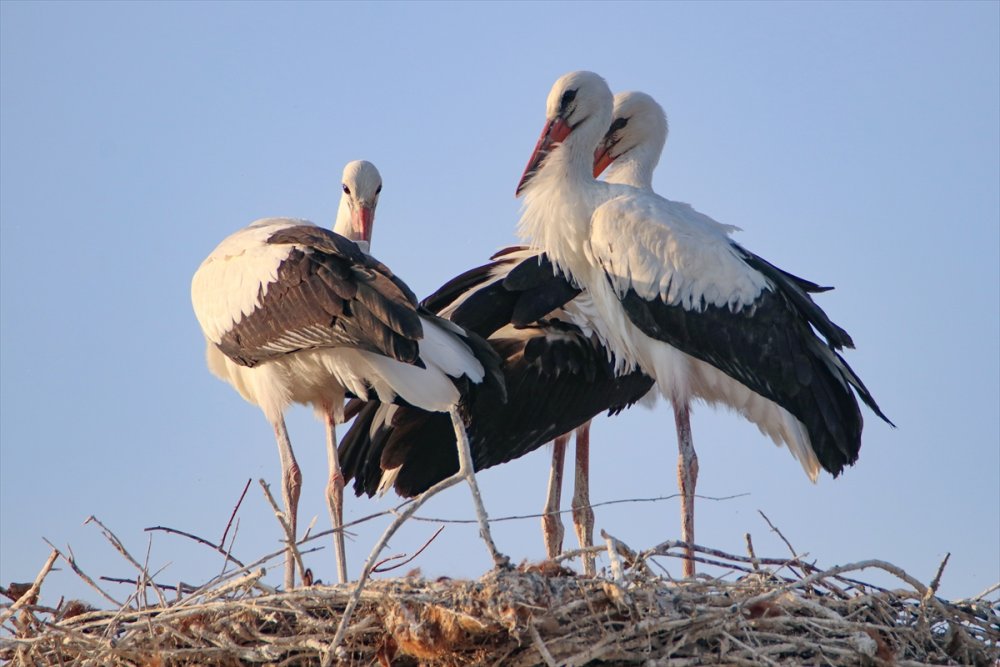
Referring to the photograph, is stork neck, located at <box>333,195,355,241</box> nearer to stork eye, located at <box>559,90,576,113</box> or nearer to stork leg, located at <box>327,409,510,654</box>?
stork eye, located at <box>559,90,576,113</box>

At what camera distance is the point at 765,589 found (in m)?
6.36

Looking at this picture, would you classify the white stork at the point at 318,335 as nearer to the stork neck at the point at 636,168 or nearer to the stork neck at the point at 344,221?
the stork neck at the point at 344,221

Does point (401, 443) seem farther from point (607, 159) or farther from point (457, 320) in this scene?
point (607, 159)

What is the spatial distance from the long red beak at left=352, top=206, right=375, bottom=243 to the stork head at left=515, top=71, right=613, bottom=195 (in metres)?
0.86

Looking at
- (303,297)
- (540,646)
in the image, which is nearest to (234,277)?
(303,297)

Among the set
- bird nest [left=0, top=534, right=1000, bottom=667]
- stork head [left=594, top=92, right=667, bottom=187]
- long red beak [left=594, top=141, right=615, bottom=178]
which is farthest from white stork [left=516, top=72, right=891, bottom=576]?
bird nest [left=0, top=534, right=1000, bottom=667]

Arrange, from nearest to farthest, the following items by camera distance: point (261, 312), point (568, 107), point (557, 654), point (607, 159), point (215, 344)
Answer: point (557, 654)
point (261, 312)
point (215, 344)
point (568, 107)
point (607, 159)

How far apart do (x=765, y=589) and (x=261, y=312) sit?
116 inches

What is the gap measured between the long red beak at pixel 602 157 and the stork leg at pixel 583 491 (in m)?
1.63

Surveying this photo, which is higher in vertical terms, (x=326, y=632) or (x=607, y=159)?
(x=607, y=159)

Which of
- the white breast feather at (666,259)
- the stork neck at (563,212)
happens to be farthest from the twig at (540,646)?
the stork neck at (563,212)

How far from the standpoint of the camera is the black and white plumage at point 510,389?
910 cm

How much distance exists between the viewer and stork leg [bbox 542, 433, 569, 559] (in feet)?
31.8

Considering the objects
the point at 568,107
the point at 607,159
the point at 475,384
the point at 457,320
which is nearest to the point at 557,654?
the point at 475,384
